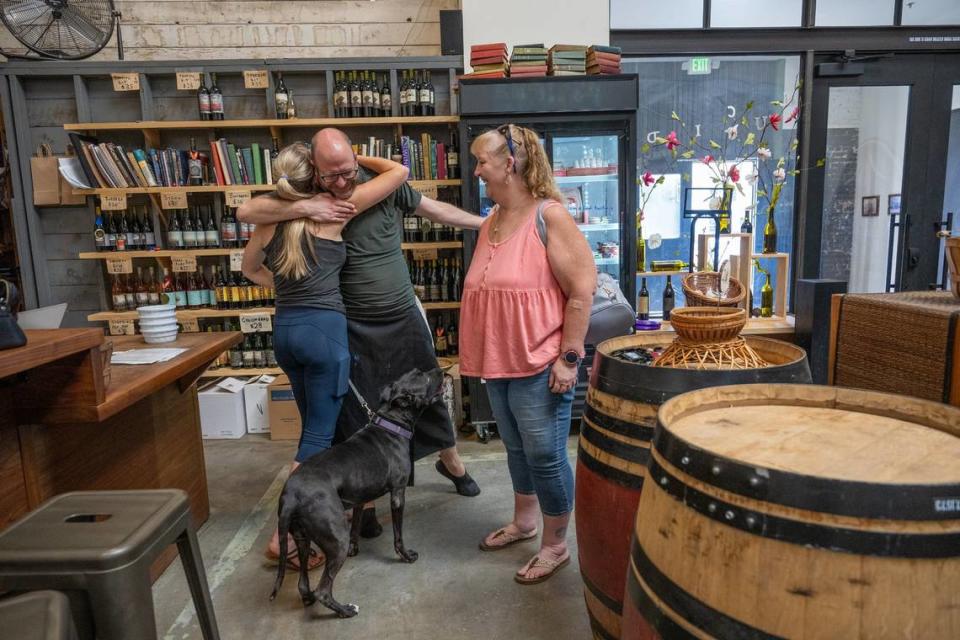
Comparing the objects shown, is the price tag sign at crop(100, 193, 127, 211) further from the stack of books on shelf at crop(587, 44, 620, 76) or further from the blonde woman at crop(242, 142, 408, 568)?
the stack of books on shelf at crop(587, 44, 620, 76)

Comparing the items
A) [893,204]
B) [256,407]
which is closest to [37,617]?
[256,407]

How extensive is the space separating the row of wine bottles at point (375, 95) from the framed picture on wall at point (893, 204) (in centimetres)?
328

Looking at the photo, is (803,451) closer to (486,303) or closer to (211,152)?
(486,303)

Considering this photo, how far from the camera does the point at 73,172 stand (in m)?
4.08

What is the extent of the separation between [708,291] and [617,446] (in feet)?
2.84

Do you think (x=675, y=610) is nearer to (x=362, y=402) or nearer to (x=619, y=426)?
(x=619, y=426)

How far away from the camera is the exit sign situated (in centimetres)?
440

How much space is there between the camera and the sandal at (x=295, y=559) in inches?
92.1

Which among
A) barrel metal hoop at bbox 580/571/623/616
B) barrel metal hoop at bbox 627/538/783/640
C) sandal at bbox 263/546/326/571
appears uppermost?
barrel metal hoop at bbox 627/538/783/640

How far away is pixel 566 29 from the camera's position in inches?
160

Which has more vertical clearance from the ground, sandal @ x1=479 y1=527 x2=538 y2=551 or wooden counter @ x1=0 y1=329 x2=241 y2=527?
wooden counter @ x1=0 y1=329 x2=241 y2=527

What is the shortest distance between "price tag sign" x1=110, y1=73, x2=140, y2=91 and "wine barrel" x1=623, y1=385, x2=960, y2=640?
4.35m

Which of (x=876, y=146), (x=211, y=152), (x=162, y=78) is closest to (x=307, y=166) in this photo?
(x=211, y=152)

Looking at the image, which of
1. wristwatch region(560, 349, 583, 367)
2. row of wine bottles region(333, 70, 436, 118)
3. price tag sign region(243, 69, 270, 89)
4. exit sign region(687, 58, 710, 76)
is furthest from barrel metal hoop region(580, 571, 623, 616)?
exit sign region(687, 58, 710, 76)
